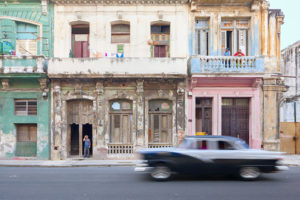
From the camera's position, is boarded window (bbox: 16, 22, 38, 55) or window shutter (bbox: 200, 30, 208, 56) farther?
window shutter (bbox: 200, 30, 208, 56)

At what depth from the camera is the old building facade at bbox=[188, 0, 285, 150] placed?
13984mm

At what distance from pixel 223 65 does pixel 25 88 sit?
38.1 feet

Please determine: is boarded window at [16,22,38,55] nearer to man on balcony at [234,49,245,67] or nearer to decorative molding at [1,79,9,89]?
decorative molding at [1,79,9,89]

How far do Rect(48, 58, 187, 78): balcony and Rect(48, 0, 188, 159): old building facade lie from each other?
355mm

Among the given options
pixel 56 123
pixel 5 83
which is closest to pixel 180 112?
pixel 56 123

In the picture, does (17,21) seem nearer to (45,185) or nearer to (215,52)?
→ (45,185)

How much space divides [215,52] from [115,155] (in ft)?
28.0

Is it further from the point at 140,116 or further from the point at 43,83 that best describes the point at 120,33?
the point at 43,83

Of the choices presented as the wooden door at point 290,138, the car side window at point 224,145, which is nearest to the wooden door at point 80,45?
the car side window at point 224,145

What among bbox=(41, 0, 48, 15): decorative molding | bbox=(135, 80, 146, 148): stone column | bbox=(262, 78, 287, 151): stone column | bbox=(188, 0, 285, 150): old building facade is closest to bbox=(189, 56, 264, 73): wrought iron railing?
bbox=(188, 0, 285, 150): old building facade

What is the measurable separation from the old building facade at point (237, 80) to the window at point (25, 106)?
9.38 metres

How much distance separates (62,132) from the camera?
14.0 m

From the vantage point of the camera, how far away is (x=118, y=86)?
14156 mm

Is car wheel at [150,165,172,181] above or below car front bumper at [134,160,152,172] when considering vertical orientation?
below
